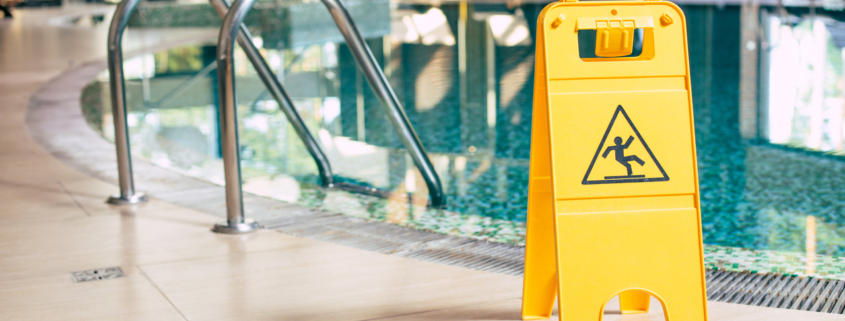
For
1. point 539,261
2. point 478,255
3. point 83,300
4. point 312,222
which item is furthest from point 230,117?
point 539,261

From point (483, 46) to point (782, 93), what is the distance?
6.15 metres

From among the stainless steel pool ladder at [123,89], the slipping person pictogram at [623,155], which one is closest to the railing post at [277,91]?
the stainless steel pool ladder at [123,89]

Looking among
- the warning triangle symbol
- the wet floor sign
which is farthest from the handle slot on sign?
the warning triangle symbol

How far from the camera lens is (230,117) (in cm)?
270

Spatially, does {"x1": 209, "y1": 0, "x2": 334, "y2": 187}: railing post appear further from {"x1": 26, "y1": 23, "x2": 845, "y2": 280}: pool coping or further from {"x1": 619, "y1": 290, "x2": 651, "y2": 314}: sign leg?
{"x1": 619, "y1": 290, "x2": 651, "y2": 314}: sign leg

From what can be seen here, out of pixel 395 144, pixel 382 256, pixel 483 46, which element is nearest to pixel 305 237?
pixel 382 256

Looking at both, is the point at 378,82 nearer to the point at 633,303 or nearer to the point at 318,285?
the point at 318,285

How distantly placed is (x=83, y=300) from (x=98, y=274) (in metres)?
0.24

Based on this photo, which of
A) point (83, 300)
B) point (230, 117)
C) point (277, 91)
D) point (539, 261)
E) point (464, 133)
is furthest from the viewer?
point (464, 133)

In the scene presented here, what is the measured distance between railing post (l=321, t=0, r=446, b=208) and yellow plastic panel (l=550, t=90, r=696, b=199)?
5.07 ft

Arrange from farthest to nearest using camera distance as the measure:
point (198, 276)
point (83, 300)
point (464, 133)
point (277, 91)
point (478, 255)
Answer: point (464, 133), point (277, 91), point (478, 255), point (198, 276), point (83, 300)

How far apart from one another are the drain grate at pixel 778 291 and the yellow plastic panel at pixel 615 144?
64cm

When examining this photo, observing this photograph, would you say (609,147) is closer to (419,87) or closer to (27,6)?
(419,87)

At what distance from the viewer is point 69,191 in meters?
3.55
